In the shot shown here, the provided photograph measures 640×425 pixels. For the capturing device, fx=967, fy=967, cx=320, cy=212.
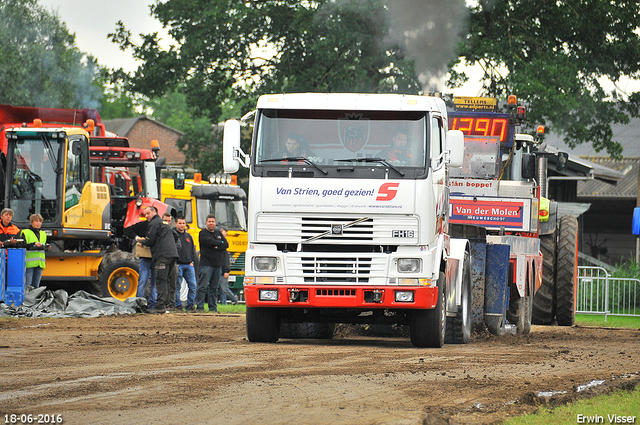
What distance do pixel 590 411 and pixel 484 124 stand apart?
29.8 feet

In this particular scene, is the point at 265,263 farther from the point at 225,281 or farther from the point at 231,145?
the point at 225,281

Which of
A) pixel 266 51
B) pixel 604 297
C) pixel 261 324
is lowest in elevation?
pixel 261 324

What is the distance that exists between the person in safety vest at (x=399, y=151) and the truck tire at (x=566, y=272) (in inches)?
316

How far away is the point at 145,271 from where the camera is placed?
19.1 meters

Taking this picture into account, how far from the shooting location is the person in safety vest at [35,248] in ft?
57.2

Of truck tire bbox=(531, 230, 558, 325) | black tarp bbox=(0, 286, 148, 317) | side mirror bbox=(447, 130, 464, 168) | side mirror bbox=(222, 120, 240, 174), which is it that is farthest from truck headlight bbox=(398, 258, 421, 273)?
black tarp bbox=(0, 286, 148, 317)

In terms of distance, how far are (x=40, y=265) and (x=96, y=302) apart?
1.34 meters

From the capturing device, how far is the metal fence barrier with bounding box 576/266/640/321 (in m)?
22.8

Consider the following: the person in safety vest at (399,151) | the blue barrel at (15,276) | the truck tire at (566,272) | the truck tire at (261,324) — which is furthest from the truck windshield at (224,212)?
the person in safety vest at (399,151)

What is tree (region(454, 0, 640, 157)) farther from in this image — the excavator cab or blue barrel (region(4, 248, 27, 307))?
blue barrel (region(4, 248, 27, 307))

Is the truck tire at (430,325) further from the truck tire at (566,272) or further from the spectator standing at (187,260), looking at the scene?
the spectator standing at (187,260)

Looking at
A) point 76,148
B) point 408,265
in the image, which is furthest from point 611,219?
point 408,265

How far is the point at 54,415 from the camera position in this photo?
263 inches

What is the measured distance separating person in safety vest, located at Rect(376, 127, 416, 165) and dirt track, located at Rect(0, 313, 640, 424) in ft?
7.43
